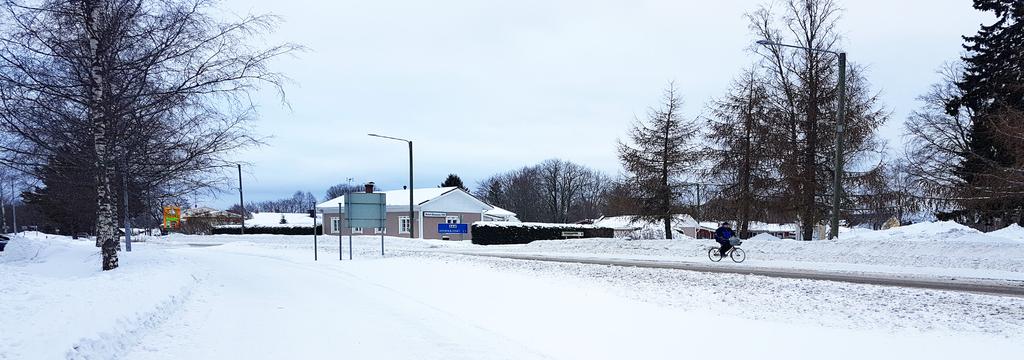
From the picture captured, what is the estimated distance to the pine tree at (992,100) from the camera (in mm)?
23688

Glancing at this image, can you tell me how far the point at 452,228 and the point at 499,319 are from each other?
41.4 meters

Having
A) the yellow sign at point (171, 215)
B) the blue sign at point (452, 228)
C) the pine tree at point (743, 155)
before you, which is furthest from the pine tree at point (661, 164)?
the yellow sign at point (171, 215)

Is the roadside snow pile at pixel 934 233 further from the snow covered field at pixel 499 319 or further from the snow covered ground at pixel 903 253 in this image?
the snow covered field at pixel 499 319

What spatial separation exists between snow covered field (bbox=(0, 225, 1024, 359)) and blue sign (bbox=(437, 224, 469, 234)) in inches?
1383

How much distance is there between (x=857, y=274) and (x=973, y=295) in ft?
16.4

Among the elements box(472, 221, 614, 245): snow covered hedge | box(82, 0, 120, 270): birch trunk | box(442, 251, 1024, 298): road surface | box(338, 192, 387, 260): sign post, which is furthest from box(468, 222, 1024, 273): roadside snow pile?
box(82, 0, 120, 270): birch trunk

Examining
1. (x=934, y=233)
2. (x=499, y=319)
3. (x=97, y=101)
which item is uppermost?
(x=97, y=101)

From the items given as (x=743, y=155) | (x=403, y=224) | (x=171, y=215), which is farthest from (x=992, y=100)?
(x=171, y=215)

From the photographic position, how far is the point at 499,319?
9414 millimetres

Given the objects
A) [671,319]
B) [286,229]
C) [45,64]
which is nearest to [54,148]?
[45,64]

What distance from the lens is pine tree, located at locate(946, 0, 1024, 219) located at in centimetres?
2369

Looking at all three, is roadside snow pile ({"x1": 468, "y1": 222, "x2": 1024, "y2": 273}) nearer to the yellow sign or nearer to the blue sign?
the blue sign

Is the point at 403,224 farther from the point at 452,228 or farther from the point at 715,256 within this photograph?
the point at 715,256

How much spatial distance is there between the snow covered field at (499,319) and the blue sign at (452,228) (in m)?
35.1
